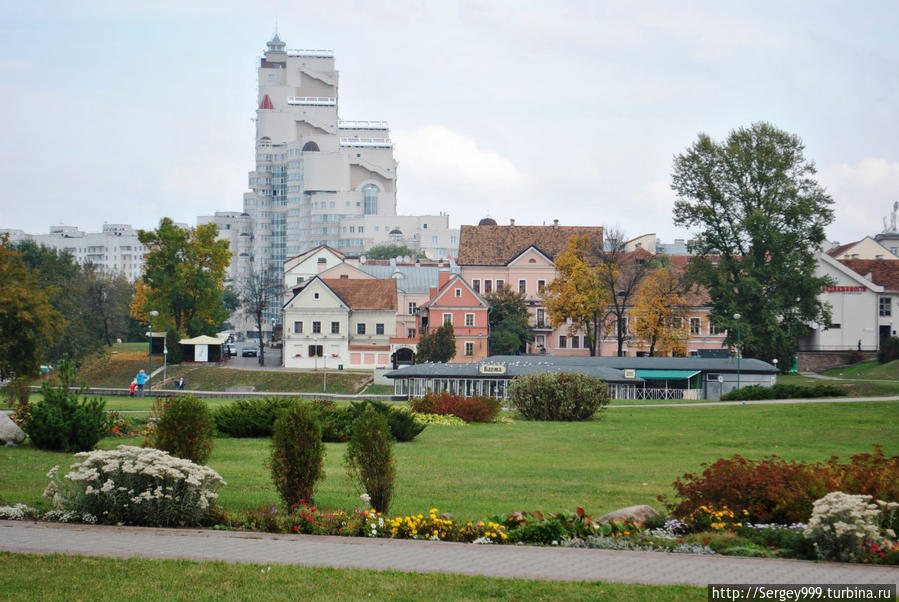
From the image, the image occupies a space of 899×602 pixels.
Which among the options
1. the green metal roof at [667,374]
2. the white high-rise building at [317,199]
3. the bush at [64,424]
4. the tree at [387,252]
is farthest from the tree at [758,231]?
the white high-rise building at [317,199]

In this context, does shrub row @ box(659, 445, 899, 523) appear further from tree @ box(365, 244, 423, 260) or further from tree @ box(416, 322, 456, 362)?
tree @ box(365, 244, 423, 260)

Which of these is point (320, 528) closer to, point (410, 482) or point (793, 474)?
point (410, 482)

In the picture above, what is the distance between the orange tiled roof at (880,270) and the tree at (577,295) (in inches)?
981

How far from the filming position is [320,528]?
13.3 metres

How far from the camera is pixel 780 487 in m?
14.1

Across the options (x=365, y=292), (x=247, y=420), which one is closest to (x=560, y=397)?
(x=247, y=420)

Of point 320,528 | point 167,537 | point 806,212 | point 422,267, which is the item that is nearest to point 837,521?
point 320,528

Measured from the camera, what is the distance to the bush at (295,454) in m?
14.4

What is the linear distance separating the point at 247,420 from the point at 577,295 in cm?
4985

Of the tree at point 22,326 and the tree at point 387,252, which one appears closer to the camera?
→ the tree at point 22,326

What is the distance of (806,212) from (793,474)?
51764mm

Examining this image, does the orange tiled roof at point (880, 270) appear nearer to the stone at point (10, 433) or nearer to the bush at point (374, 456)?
the stone at point (10, 433)

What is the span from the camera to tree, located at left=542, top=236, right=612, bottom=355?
75375 millimetres

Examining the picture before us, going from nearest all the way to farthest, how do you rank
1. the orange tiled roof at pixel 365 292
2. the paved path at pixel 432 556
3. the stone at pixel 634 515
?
the paved path at pixel 432 556
the stone at pixel 634 515
the orange tiled roof at pixel 365 292
